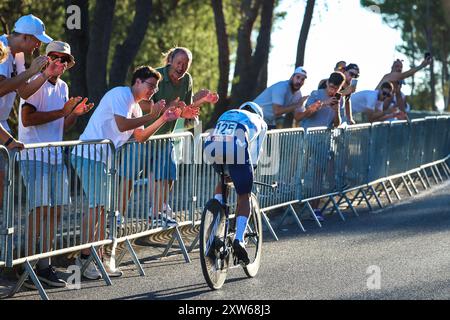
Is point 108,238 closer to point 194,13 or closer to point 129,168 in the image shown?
point 129,168

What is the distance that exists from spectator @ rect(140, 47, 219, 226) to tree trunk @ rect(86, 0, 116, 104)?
7832 mm

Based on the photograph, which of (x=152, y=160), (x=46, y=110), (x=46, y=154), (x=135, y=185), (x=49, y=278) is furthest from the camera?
(x=152, y=160)

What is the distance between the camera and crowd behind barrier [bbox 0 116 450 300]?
31.6 feet

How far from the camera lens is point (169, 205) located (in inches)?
477

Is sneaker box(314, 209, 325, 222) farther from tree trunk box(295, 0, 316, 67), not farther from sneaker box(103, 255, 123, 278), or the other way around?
tree trunk box(295, 0, 316, 67)

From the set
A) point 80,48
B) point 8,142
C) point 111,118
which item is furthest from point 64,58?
point 80,48

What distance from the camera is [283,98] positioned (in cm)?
1595

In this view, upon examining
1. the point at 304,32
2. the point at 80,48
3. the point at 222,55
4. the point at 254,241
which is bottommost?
the point at 254,241

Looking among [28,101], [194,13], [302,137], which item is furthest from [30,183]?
[194,13]

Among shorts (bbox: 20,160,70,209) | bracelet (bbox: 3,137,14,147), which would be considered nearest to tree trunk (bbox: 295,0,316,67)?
shorts (bbox: 20,160,70,209)

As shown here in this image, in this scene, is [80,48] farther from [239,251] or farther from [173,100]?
[239,251]

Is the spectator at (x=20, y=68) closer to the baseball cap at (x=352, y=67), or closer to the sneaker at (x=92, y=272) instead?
the sneaker at (x=92, y=272)

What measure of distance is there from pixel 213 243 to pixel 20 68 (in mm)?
2284

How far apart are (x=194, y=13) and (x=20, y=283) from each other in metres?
36.7
